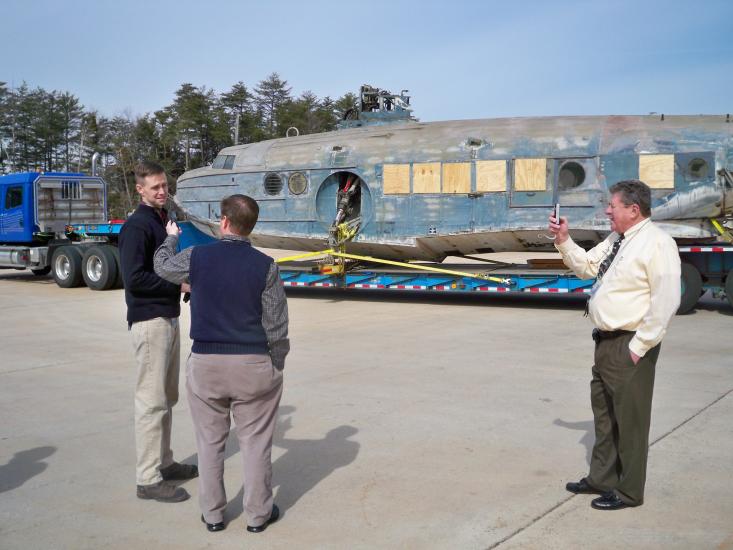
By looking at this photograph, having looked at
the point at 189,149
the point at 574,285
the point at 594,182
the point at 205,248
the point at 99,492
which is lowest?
the point at 99,492

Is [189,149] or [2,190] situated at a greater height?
[189,149]

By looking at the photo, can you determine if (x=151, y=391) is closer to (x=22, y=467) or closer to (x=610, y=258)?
(x=22, y=467)

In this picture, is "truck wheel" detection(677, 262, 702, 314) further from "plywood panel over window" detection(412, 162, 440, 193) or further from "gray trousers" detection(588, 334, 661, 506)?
"gray trousers" detection(588, 334, 661, 506)

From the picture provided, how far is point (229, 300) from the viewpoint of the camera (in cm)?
411

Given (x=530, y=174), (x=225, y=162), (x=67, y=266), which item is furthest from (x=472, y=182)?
(x=67, y=266)

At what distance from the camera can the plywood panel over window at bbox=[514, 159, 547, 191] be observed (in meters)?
13.4

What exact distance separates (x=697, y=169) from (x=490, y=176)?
357 centimetres

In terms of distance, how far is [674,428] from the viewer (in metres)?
6.28

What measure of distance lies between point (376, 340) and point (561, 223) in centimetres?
610

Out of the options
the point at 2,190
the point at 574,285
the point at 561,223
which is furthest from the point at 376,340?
the point at 2,190

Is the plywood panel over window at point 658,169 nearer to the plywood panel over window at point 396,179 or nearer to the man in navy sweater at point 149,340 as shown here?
the plywood panel over window at point 396,179

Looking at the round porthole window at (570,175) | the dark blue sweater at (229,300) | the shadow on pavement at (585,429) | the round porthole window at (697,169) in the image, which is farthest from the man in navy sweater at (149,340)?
the round porthole window at (697,169)

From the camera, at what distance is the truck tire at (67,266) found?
18.2 metres

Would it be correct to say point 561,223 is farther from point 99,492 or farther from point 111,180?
point 111,180
